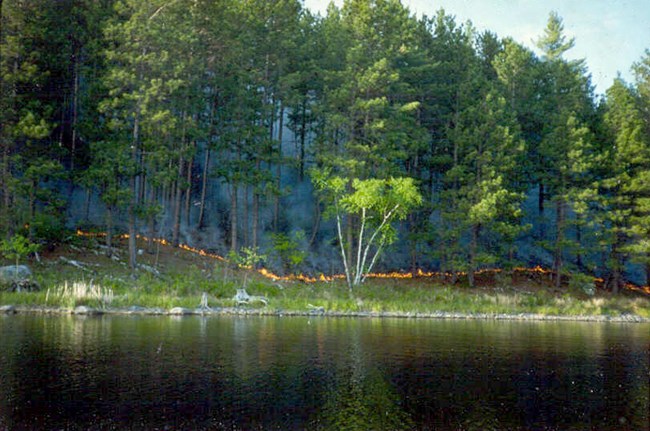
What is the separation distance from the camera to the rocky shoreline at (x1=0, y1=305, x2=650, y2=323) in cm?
2383

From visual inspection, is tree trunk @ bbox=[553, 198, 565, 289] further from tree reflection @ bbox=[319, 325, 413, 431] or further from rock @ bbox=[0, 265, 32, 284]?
rock @ bbox=[0, 265, 32, 284]

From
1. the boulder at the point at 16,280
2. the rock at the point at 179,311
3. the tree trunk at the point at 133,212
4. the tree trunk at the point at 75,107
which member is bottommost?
the rock at the point at 179,311

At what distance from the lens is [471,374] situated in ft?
44.7

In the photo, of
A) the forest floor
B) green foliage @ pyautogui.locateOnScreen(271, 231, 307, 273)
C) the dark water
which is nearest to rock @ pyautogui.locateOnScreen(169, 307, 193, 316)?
the forest floor

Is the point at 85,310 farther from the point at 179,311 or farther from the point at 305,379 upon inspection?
the point at 305,379

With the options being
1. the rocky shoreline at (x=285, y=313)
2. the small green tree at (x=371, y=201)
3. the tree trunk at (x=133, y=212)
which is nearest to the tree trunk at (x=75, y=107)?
the tree trunk at (x=133, y=212)

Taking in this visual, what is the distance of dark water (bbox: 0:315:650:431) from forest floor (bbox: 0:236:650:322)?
16.7 ft

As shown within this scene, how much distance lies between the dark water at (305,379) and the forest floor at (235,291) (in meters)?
5.10

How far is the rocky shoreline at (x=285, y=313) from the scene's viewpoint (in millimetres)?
23828

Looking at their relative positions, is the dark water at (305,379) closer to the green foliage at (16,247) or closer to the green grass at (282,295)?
the green grass at (282,295)

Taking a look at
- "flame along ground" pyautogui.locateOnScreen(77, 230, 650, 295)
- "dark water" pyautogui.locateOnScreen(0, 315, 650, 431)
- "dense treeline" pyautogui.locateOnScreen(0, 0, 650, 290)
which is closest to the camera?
"dark water" pyautogui.locateOnScreen(0, 315, 650, 431)

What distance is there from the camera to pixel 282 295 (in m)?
31.5

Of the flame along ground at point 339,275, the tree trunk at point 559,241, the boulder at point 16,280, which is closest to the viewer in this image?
the boulder at point 16,280

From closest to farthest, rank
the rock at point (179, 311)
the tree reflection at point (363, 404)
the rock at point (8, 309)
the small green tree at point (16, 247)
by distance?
the tree reflection at point (363, 404)
the rock at point (8, 309)
the rock at point (179, 311)
the small green tree at point (16, 247)
